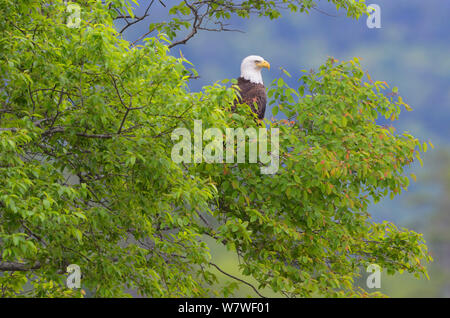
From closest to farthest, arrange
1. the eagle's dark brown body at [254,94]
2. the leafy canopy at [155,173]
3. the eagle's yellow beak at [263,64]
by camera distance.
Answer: the leafy canopy at [155,173] → the eagle's dark brown body at [254,94] → the eagle's yellow beak at [263,64]

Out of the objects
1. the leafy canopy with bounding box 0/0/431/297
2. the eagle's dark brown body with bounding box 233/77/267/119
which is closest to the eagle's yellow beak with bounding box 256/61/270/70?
the eagle's dark brown body with bounding box 233/77/267/119

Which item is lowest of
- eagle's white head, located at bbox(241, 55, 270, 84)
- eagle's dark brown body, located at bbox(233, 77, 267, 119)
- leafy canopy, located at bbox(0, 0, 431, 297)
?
leafy canopy, located at bbox(0, 0, 431, 297)

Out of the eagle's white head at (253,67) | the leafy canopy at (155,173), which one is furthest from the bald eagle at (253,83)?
the leafy canopy at (155,173)

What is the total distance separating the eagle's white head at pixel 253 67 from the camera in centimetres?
1198

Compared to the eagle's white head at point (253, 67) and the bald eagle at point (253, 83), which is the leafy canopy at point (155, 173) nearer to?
the bald eagle at point (253, 83)

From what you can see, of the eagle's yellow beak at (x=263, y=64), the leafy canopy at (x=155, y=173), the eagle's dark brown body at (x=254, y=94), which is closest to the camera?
the leafy canopy at (x=155, y=173)

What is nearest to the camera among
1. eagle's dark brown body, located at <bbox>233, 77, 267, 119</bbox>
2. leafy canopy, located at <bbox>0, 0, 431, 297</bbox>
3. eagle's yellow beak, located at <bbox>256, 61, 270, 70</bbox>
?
leafy canopy, located at <bbox>0, 0, 431, 297</bbox>

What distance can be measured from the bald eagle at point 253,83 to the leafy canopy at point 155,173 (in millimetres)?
1487

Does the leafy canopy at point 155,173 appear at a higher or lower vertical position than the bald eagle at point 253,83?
lower

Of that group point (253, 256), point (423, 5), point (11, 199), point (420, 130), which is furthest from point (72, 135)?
point (423, 5)

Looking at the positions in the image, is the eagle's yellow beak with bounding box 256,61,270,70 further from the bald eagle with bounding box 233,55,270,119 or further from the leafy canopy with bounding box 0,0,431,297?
the leafy canopy with bounding box 0,0,431,297

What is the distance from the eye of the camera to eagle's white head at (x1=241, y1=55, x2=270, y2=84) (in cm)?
1198
